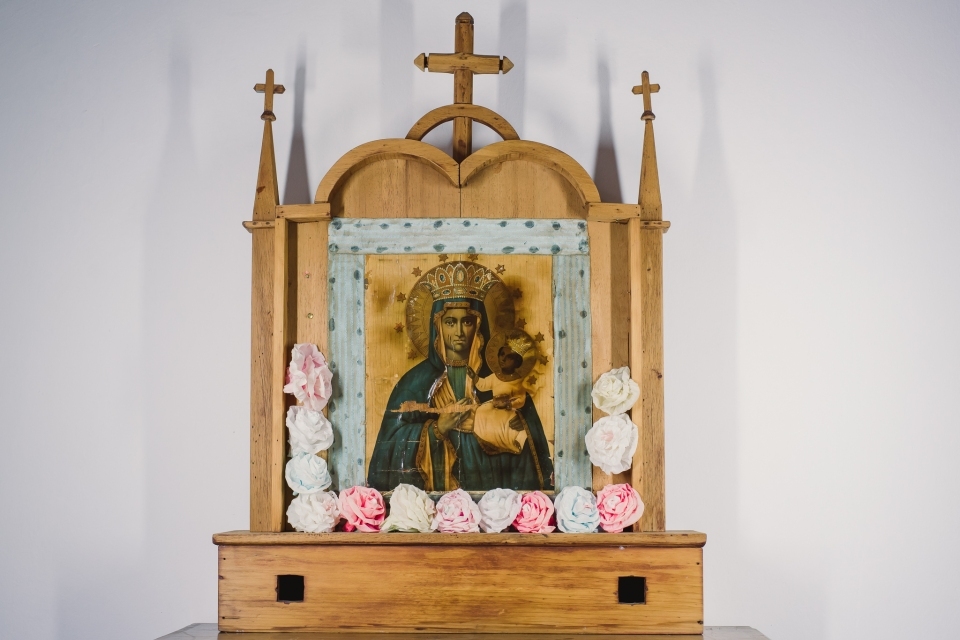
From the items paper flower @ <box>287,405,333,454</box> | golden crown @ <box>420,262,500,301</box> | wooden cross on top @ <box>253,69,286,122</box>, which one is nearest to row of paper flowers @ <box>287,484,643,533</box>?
paper flower @ <box>287,405,333,454</box>

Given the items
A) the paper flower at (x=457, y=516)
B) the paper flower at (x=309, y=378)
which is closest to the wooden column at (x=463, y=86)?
the paper flower at (x=309, y=378)

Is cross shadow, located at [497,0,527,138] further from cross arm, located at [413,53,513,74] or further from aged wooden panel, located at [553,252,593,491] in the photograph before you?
aged wooden panel, located at [553,252,593,491]

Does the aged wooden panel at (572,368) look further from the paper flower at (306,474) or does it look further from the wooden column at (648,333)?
the paper flower at (306,474)

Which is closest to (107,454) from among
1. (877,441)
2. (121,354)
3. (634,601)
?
(121,354)

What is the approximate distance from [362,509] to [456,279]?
0.57 m

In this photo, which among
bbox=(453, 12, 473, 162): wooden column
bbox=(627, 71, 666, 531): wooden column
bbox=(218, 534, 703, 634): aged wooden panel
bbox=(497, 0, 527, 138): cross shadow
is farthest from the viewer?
bbox=(497, 0, 527, 138): cross shadow

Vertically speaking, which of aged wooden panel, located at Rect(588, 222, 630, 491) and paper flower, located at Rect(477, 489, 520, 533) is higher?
aged wooden panel, located at Rect(588, 222, 630, 491)

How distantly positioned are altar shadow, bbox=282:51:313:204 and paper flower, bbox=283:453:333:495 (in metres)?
0.66

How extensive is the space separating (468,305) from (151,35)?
1.12 metres

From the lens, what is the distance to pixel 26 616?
2027mm

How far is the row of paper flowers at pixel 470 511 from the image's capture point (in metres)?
1.79

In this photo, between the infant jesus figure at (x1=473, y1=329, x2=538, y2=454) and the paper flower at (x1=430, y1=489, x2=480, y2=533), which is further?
the infant jesus figure at (x1=473, y1=329, x2=538, y2=454)

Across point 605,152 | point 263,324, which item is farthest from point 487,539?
point 605,152

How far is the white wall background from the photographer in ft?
6.59
